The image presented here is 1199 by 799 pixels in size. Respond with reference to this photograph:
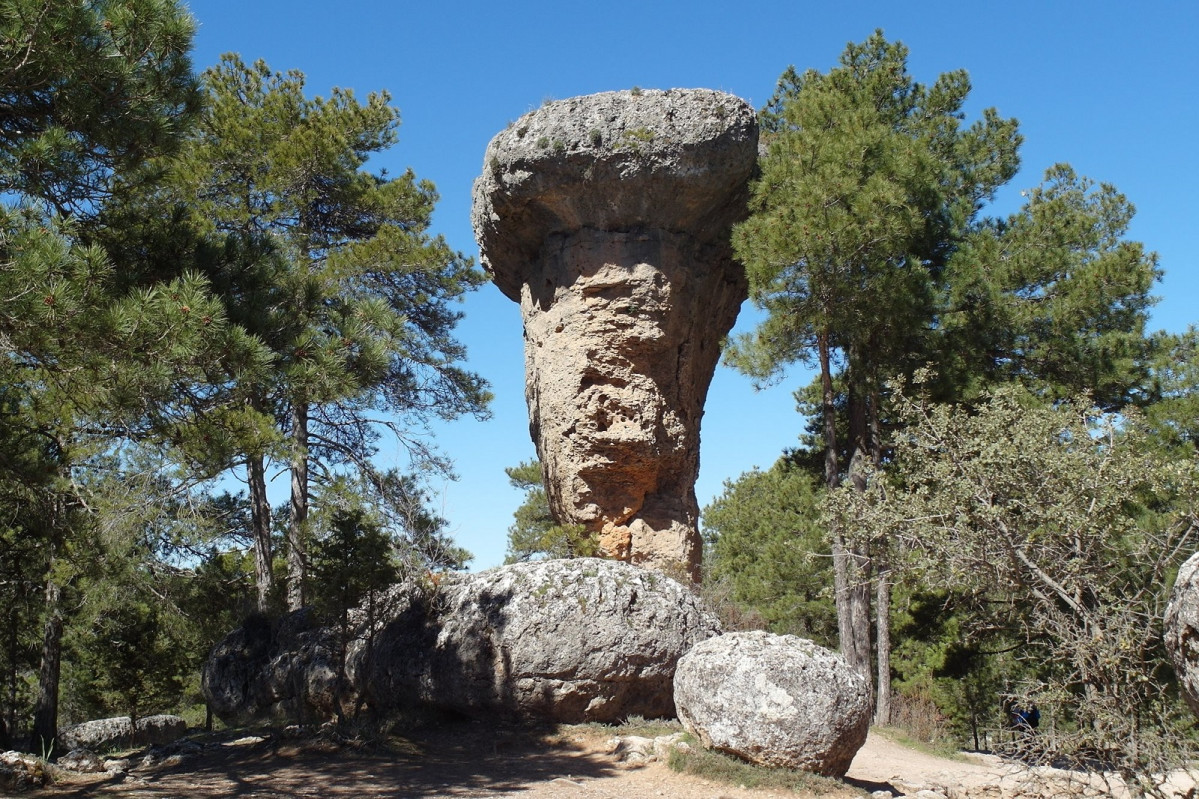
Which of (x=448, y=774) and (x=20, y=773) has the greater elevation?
(x=20, y=773)

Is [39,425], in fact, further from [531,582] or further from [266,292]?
[531,582]

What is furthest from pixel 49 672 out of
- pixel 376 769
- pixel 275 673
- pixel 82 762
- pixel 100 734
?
pixel 376 769

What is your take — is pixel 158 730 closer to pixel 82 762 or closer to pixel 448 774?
pixel 82 762

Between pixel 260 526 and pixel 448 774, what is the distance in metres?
7.51

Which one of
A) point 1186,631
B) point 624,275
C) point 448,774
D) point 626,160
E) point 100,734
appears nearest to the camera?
point 1186,631

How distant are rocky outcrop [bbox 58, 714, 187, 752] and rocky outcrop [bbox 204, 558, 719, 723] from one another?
453 cm

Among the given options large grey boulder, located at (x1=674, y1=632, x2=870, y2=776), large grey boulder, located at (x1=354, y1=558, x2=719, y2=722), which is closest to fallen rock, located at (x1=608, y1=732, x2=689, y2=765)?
large grey boulder, located at (x1=674, y1=632, x2=870, y2=776)

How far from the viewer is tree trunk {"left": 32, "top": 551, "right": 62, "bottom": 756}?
1160cm

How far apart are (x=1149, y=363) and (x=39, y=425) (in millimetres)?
13873

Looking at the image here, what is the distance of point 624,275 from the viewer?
14.4m

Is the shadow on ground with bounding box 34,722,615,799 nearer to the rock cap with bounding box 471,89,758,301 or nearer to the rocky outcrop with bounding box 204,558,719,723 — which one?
the rocky outcrop with bounding box 204,558,719,723

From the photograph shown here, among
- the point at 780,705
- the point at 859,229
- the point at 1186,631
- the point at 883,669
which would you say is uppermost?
the point at 859,229

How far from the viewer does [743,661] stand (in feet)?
27.4

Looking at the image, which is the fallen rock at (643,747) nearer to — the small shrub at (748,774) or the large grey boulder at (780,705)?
the small shrub at (748,774)
